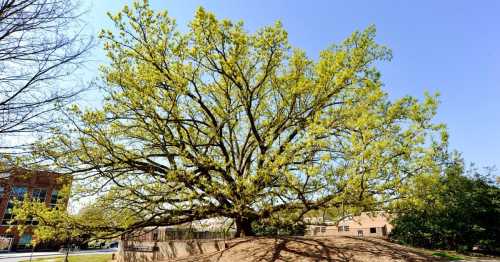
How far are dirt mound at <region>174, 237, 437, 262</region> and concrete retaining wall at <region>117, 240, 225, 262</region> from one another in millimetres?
1772

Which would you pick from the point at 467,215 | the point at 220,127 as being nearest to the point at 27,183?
the point at 220,127

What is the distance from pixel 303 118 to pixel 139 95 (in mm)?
6046

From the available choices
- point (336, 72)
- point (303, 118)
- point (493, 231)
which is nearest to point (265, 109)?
point (303, 118)

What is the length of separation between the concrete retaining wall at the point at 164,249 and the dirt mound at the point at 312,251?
177cm

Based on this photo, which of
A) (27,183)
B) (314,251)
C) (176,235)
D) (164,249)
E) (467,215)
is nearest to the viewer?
(27,183)

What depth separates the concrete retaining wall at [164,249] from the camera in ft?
44.5

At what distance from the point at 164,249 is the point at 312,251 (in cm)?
858

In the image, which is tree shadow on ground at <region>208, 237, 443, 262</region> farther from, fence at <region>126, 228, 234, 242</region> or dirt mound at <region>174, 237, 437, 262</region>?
fence at <region>126, 228, 234, 242</region>

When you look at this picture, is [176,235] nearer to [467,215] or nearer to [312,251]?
[312,251]

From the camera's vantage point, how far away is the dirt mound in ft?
31.1

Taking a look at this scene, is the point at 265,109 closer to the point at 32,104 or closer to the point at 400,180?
the point at 400,180

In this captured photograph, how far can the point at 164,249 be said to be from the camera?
1520 cm

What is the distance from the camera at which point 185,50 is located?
33.2 feet

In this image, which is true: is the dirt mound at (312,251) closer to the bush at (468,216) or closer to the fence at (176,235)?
the fence at (176,235)
